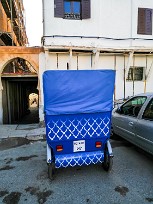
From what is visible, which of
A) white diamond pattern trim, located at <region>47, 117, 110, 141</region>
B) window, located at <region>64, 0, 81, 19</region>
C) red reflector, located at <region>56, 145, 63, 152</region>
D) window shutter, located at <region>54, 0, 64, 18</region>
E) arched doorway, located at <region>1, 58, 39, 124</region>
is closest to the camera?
white diamond pattern trim, located at <region>47, 117, 110, 141</region>

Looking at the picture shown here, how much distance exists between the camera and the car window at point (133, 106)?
5105 millimetres

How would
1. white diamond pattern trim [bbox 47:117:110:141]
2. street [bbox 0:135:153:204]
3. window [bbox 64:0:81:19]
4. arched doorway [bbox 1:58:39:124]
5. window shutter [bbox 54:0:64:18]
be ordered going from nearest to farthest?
street [bbox 0:135:153:204]
white diamond pattern trim [bbox 47:117:110:141]
window shutter [bbox 54:0:64:18]
window [bbox 64:0:81:19]
arched doorway [bbox 1:58:39:124]

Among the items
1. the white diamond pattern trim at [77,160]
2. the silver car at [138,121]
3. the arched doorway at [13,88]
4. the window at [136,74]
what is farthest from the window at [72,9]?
the white diamond pattern trim at [77,160]

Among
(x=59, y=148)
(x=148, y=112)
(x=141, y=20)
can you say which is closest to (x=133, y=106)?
(x=148, y=112)

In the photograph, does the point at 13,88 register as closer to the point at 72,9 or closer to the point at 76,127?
the point at 72,9

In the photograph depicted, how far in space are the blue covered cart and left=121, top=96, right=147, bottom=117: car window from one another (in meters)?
1.47

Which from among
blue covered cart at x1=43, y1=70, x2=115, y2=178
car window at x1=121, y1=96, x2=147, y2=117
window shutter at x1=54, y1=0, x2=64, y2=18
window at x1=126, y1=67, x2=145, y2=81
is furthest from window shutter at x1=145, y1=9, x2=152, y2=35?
blue covered cart at x1=43, y1=70, x2=115, y2=178

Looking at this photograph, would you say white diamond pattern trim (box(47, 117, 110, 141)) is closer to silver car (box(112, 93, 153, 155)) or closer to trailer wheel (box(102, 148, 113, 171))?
trailer wheel (box(102, 148, 113, 171))

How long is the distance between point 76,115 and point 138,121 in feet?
6.17

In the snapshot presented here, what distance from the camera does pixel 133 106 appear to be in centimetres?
560

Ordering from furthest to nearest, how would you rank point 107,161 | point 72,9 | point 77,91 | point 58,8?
point 72,9, point 58,8, point 107,161, point 77,91

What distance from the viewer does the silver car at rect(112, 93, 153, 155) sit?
4.38 meters

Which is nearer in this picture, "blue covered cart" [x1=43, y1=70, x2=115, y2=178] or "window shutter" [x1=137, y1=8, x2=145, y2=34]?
"blue covered cart" [x1=43, y1=70, x2=115, y2=178]

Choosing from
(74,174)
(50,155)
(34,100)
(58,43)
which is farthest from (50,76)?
(34,100)
